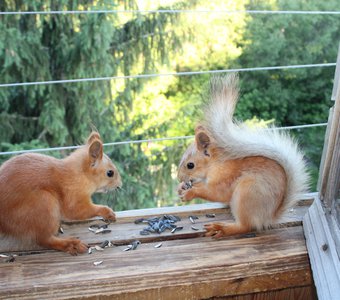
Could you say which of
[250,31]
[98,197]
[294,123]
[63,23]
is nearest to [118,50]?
[63,23]

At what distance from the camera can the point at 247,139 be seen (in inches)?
51.2

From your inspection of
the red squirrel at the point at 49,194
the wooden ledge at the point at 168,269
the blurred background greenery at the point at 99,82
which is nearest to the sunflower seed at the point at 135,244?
the wooden ledge at the point at 168,269

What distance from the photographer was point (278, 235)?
4.06 ft

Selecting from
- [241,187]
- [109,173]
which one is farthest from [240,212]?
[109,173]

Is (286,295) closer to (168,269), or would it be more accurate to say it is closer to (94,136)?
(168,269)

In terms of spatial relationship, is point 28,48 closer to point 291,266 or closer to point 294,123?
point 291,266

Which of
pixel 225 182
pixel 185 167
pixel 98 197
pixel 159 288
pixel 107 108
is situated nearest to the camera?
pixel 159 288

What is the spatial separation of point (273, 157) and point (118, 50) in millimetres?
4285

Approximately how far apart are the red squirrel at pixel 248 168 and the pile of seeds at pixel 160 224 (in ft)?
0.31

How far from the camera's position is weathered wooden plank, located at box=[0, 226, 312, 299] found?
1.01 meters

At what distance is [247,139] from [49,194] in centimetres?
54

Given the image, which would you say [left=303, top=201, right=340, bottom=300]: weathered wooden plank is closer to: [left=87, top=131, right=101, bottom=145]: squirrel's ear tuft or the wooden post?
the wooden post

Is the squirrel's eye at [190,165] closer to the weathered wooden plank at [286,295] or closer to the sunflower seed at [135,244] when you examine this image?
the sunflower seed at [135,244]

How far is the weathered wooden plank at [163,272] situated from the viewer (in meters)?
1.01
